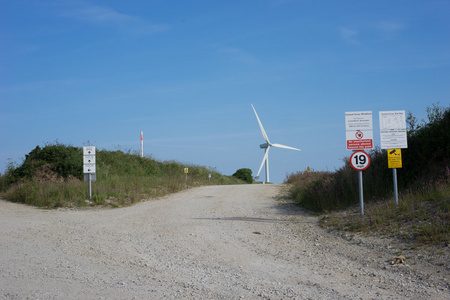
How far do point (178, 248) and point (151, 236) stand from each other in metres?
1.81

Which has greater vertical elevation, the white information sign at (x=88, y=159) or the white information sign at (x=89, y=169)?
the white information sign at (x=88, y=159)

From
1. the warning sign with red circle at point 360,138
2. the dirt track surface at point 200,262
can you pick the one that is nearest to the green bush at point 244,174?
the dirt track surface at point 200,262

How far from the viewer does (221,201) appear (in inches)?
736

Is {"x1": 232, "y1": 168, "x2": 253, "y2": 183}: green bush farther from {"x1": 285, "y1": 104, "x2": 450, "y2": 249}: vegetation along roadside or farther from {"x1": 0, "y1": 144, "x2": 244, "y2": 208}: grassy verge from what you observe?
{"x1": 285, "y1": 104, "x2": 450, "y2": 249}: vegetation along roadside

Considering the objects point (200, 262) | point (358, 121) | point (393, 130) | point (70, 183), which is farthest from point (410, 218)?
point (70, 183)

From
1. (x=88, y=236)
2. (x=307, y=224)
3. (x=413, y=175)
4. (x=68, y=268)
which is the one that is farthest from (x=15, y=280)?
(x=413, y=175)

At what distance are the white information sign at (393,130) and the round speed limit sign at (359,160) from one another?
2.05 feet

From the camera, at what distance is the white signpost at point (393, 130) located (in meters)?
12.2

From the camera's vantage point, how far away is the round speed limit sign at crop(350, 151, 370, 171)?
12.1 metres

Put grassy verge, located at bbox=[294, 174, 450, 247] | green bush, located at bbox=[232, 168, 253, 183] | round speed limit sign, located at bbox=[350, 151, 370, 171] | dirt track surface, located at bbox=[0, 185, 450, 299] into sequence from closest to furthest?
dirt track surface, located at bbox=[0, 185, 450, 299] < grassy verge, located at bbox=[294, 174, 450, 247] < round speed limit sign, located at bbox=[350, 151, 370, 171] < green bush, located at bbox=[232, 168, 253, 183]

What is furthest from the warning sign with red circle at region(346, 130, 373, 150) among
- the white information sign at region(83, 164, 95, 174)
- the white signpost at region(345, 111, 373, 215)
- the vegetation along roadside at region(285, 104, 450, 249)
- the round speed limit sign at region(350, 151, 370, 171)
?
the white information sign at region(83, 164, 95, 174)

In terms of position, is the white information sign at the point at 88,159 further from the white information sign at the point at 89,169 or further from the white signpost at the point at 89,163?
the white information sign at the point at 89,169

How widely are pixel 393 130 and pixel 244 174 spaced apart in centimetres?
Result: 4087

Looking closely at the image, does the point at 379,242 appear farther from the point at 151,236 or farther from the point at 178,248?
the point at 151,236
